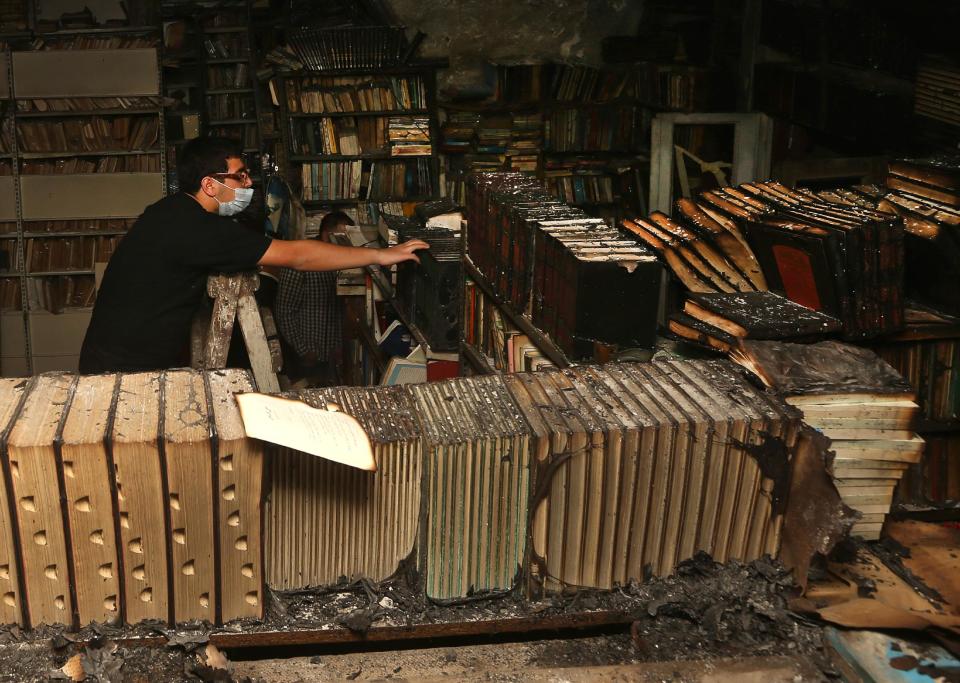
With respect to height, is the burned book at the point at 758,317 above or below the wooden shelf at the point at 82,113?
below

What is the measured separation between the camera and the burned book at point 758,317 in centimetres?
195

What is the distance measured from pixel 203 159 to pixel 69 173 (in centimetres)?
376

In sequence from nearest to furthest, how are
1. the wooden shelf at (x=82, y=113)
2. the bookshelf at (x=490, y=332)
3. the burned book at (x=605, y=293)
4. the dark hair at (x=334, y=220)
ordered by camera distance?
the burned book at (x=605, y=293) → the bookshelf at (x=490, y=332) → the dark hair at (x=334, y=220) → the wooden shelf at (x=82, y=113)

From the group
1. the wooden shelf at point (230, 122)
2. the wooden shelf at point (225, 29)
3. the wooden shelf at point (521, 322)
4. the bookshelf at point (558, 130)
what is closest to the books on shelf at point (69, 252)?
the wooden shelf at point (230, 122)

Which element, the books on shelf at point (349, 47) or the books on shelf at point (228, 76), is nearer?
the books on shelf at point (349, 47)

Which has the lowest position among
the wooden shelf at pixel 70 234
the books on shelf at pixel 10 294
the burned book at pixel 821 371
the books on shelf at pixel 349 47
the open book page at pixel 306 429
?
the books on shelf at pixel 10 294

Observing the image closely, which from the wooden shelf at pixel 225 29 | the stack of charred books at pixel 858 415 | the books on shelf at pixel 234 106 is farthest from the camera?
the books on shelf at pixel 234 106

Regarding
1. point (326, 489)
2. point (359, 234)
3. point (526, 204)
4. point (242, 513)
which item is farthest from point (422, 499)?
point (359, 234)

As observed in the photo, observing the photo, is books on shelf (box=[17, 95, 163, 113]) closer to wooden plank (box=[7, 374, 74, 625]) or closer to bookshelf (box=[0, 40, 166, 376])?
bookshelf (box=[0, 40, 166, 376])

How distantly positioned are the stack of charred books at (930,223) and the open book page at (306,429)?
169 centimetres

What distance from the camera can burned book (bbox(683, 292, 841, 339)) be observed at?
195 centimetres

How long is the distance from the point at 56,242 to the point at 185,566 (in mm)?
6152

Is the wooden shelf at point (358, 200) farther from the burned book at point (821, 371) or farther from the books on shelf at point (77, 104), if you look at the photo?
the burned book at point (821, 371)

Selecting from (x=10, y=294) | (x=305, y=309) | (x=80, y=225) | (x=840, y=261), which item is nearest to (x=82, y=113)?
(x=80, y=225)
